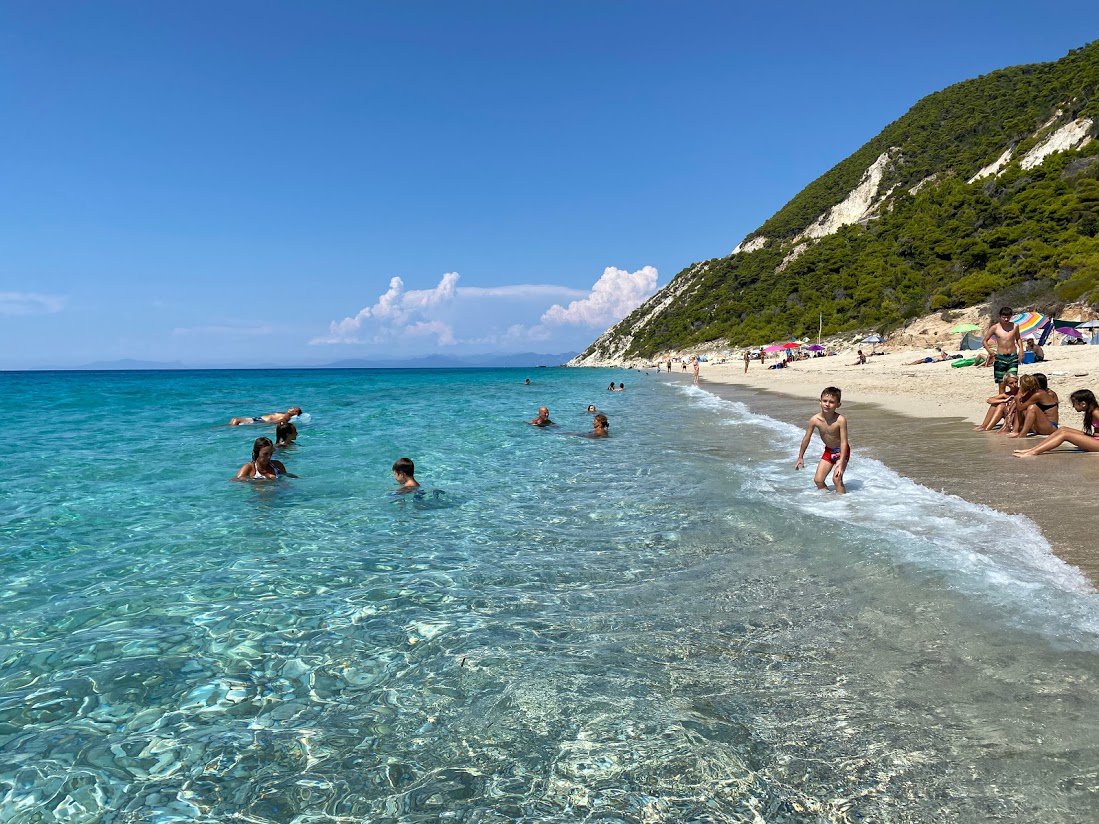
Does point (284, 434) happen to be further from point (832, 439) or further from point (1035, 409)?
point (1035, 409)

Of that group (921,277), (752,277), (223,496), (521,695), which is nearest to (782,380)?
(921,277)

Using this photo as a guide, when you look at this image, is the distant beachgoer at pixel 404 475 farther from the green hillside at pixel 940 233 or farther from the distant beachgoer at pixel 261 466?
the green hillside at pixel 940 233

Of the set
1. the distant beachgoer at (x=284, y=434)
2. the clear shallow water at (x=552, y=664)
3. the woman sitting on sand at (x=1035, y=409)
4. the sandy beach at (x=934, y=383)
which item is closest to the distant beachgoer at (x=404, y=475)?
the clear shallow water at (x=552, y=664)

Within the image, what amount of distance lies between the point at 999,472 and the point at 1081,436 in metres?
2.51

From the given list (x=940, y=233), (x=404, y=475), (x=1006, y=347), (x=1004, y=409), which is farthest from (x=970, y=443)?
(x=940, y=233)

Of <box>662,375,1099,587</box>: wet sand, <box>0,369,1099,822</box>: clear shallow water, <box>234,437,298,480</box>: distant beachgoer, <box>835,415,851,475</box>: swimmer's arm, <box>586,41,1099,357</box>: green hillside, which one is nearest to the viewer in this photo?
<box>0,369,1099,822</box>: clear shallow water

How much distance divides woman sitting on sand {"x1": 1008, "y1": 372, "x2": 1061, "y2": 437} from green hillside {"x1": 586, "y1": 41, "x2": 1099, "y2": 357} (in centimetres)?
4075

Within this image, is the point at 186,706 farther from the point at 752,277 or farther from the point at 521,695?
the point at 752,277

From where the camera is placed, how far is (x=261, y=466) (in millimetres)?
11273

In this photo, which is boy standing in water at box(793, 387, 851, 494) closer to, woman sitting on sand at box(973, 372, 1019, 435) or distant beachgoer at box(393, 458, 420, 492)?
woman sitting on sand at box(973, 372, 1019, 435)

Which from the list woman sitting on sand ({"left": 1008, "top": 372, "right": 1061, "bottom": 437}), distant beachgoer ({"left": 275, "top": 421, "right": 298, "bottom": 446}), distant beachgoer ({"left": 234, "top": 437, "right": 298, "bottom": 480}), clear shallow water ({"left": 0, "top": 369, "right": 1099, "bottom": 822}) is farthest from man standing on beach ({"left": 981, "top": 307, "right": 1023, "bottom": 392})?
distant beachgoer ({"left": 275, "top": 421, "right": 298, "bottom": 446})

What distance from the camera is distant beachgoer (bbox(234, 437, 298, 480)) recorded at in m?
11.2

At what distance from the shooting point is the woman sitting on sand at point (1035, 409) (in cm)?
1242

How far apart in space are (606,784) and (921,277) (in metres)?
77.7
